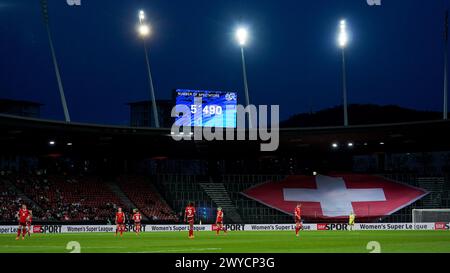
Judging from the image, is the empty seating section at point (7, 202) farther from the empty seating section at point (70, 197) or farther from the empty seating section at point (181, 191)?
the empty seating section at point (181, 191)

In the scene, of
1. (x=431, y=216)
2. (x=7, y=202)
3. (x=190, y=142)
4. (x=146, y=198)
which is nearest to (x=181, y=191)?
(x=146, y=198)

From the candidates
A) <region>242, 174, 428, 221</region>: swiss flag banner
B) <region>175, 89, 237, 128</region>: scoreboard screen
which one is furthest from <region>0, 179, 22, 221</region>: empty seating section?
<region>242, 174, 428, 221</region>: swiss flag banner

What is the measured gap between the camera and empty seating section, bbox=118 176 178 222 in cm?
6212

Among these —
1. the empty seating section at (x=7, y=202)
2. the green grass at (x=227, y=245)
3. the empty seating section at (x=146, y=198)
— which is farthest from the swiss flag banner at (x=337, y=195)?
the green grass at (x=227, y=245)

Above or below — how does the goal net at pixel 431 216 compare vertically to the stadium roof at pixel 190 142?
below

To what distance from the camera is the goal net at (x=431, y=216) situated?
54.7 meters

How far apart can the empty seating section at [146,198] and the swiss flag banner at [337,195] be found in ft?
30.9

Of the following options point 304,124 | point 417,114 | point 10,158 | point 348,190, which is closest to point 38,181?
point 10,158

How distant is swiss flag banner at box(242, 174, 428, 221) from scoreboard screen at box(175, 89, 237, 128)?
11.7 metres

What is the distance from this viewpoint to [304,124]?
124 m

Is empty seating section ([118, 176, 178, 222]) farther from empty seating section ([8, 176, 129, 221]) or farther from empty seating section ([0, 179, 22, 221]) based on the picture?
empty seating section ([0, 179, 22, 221])

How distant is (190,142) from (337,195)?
57.1ft
